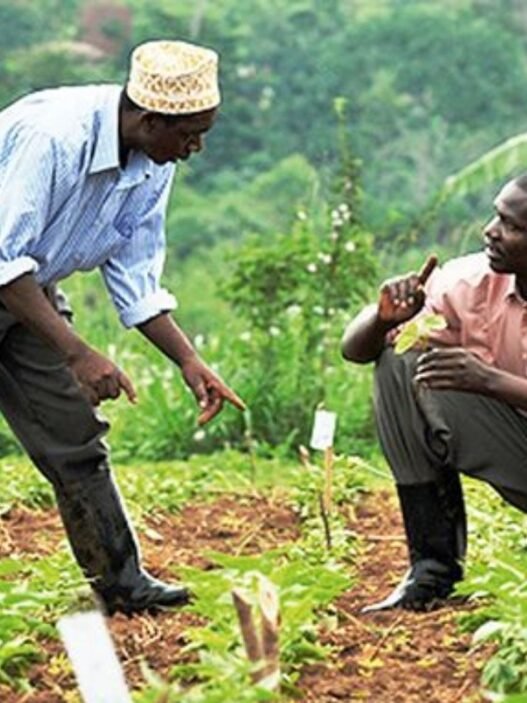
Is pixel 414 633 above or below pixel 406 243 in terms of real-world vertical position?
above

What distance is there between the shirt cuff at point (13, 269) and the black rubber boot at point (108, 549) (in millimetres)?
664

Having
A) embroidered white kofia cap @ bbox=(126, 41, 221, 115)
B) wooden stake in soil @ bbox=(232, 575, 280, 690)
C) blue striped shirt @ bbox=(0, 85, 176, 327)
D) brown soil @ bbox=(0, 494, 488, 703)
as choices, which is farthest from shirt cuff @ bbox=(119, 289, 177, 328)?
wooden stake in soil @ bbox=(232, 575, 280, 690)

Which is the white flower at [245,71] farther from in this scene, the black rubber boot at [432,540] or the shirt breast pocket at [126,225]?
the black rubber boot at [432,540]

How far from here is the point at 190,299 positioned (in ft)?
81.0

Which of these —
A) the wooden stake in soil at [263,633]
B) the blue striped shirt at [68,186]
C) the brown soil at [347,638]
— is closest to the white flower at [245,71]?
the brown soil at [347,638]

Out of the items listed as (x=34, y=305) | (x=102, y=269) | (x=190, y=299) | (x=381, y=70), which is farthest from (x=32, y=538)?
(x=381, y=70)

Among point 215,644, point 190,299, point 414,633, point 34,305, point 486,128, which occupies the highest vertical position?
point 34,305

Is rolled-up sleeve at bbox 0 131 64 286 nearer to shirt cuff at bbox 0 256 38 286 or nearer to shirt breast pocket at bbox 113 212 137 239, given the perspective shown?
shirt cuff at bbox 0 256 38 286

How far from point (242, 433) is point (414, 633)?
4.75 metres

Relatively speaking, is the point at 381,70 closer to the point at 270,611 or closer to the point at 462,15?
the point at 462,15

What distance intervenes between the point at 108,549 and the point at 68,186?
3.26 ft

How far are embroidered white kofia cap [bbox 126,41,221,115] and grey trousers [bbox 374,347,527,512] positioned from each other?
32.7 inches

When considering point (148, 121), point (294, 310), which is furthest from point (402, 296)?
point (294, 310)

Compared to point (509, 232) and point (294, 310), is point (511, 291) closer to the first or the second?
point (509, 232)
